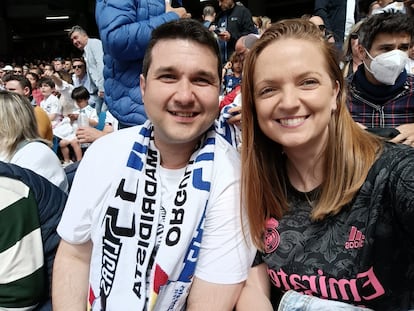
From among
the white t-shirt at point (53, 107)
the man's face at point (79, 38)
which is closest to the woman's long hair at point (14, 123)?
the white t-shirt at point (53, 107)

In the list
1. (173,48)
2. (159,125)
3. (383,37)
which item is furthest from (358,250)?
(383,37)

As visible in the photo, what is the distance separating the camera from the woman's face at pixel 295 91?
1.24 metres

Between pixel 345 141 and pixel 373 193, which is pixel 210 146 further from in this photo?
pixel 373 193

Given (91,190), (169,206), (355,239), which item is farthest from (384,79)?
(91,190)

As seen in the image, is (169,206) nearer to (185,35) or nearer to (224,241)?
(224,241)

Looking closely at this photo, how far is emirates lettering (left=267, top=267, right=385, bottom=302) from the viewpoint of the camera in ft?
3.89

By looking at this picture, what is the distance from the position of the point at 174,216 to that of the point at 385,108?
4.14ft

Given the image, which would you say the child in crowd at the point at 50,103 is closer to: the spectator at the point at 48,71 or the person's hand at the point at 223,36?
the spectator at the point at 48,71

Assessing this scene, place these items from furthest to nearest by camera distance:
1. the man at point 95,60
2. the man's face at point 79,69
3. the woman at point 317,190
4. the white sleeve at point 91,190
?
the man's face at point 79,69 < the man at point 95,60 < the white sleeve at point 91,190 < the woman at point 317,190

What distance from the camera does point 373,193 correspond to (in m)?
1.17

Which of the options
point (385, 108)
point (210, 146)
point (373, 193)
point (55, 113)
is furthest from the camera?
point (55, 113)

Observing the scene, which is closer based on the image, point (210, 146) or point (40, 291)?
point (210, 146)

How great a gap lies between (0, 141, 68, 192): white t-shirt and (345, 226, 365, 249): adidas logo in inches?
63.2

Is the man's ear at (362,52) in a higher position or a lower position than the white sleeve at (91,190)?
higher
